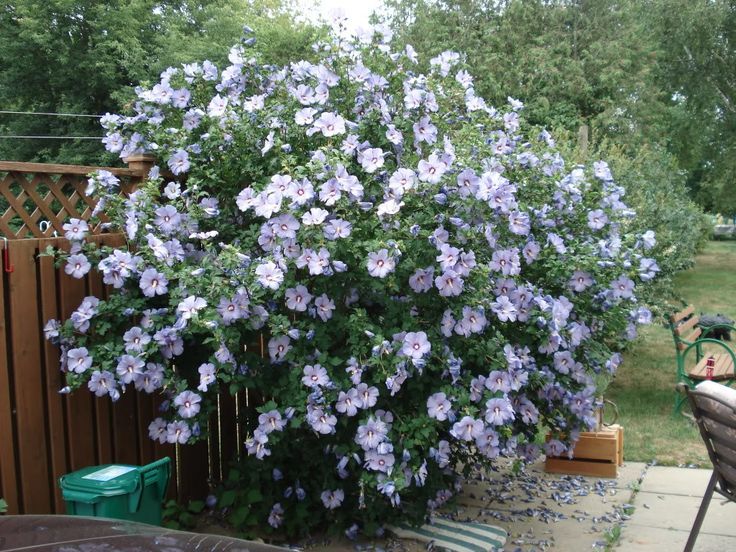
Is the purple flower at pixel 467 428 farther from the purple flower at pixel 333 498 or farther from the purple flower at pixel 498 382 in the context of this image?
the purple flower at pixel 333 498

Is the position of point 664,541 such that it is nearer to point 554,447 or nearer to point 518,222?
point 554,447

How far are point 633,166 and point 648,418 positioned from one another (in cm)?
415

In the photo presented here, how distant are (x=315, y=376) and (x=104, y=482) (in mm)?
1009

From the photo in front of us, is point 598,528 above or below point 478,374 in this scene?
below

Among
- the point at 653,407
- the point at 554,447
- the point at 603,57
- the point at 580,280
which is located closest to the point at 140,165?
the point at 580,280

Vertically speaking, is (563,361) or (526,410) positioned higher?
(563,361)

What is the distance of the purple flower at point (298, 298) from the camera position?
3461mm

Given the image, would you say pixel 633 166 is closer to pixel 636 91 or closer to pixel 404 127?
pixel 404 127

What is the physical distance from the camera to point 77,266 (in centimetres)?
352

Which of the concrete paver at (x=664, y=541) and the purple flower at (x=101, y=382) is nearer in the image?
the purple flower at (x=101, y=382)

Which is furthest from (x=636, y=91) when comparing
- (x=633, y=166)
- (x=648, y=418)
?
(x=648, y=418)

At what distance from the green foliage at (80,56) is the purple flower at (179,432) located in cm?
1257

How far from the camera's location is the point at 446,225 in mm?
3514

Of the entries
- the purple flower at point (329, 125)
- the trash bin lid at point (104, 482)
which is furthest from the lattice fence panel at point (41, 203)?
the purple flower at point (329, 125)
